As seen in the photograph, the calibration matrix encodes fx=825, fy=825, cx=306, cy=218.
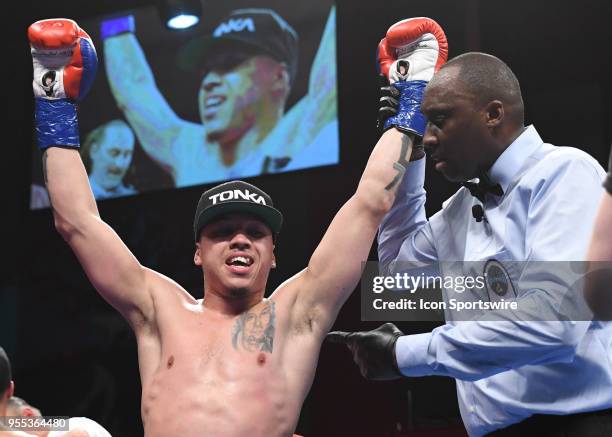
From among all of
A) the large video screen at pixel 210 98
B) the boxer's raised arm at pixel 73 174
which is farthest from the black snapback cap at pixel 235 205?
the large video screen at pixel 210 98

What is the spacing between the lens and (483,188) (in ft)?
6.81

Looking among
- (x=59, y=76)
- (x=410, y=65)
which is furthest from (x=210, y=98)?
(x=410, y=65)

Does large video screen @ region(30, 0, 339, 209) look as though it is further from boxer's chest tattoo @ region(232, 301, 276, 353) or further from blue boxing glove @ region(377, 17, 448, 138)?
boxer's chest tattoo @ region(232, 301, 276, 353)

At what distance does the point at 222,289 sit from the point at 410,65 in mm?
807

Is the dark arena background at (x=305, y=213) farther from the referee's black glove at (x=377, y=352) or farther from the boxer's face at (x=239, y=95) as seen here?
the referee's black glove at (x=377, y=352)

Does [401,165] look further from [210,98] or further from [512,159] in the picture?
[210,98]

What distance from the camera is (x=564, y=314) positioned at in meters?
1.74

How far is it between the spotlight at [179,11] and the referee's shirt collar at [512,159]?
9.25ft

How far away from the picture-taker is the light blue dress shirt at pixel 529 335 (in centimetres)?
176

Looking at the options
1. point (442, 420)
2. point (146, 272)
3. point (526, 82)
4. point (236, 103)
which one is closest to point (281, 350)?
point (146, 272)

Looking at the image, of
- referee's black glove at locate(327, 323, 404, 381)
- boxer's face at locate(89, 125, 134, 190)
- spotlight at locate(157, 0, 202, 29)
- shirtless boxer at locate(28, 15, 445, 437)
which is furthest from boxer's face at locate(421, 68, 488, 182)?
boxer's face at locate(89, 125, 134, 190)

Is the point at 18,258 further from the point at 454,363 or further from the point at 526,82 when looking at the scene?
the point at 454,363

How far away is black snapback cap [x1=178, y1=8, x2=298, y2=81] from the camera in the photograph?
5141 mm

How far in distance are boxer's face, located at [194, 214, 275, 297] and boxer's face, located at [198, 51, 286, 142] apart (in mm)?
2969
